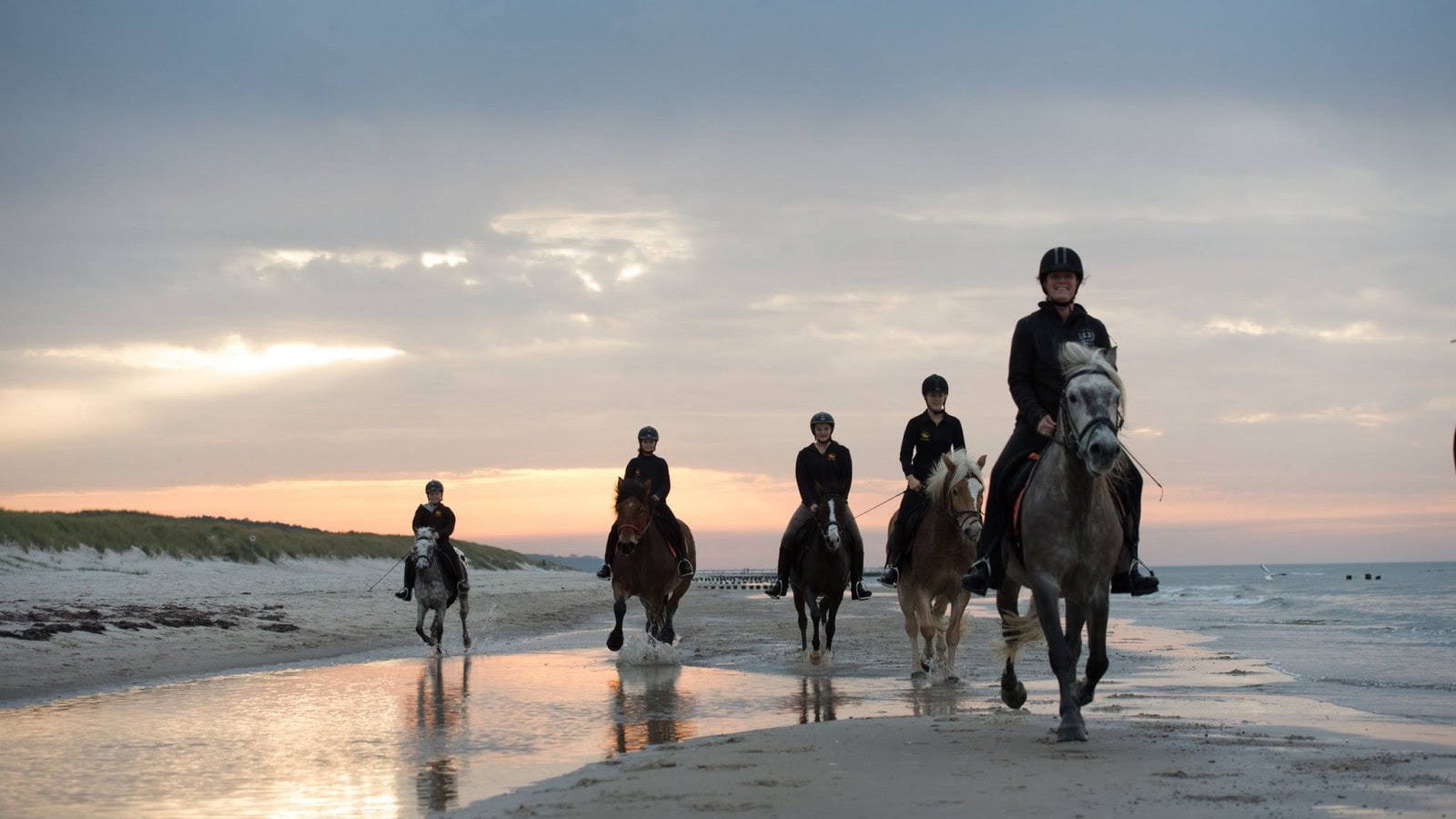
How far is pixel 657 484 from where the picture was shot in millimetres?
16438

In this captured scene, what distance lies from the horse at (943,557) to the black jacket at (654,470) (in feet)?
12.7

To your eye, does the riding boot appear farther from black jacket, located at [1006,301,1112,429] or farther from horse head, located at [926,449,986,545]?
black jacket, located at [1006,301,1112,429]

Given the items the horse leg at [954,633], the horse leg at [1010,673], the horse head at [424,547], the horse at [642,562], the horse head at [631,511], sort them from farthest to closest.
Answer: the horse head at [424,547] → the horse at [642,562] → the horse head at [631,511] → the horse leg at [954,633] → the horse leg at [1010,673]

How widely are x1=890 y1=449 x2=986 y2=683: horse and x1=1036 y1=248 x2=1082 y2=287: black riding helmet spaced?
3884 millimetres

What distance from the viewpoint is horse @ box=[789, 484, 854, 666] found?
15.1 metres

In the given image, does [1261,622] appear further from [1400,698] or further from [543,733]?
[543,733]

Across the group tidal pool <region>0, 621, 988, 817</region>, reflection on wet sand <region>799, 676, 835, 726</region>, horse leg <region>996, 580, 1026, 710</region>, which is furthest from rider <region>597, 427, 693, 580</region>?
horse leg <region>996, 580, 1026, 710</region>

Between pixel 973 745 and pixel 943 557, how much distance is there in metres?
5.12

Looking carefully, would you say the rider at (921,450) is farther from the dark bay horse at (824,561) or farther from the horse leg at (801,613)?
the horse leg at (801,613)

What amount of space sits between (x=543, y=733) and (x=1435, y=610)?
35.1 m

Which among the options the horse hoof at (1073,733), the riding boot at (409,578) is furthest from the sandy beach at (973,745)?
the riding boot at (409,578)

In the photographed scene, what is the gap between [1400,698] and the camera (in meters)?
12.2

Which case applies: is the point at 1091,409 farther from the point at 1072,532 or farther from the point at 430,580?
the point at 430,580

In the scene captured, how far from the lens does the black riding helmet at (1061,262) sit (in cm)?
873
